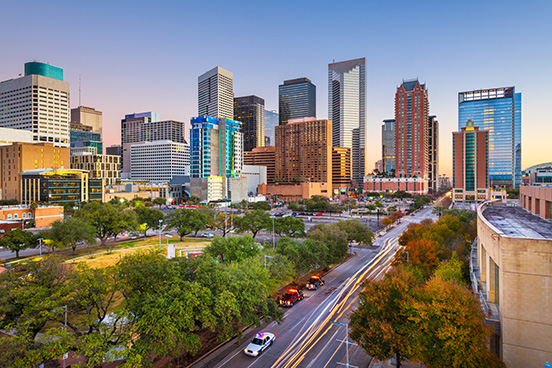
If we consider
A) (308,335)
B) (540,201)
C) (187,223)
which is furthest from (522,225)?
(187,223)

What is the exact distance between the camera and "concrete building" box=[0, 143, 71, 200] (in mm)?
118750

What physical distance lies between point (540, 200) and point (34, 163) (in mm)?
161273

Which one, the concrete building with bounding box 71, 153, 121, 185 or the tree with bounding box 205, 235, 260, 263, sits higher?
the concrete building with bounding box 71, 153, 121, 185

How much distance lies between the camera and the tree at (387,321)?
19984 millimetres

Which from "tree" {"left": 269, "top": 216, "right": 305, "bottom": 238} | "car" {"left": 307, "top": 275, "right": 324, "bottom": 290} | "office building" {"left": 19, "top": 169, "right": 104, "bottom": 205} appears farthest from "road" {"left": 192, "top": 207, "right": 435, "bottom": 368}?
"office building" {"left": 19, "top": 169, "right": 104, "bottom": 205}

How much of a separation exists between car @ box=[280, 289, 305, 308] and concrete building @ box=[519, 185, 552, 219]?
26.6 metres

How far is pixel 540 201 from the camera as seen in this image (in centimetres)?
3206

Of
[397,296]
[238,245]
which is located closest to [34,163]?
[238,245]

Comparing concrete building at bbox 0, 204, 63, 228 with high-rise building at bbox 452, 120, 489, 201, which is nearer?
concrete building at bbox 0, 204, 63, 228

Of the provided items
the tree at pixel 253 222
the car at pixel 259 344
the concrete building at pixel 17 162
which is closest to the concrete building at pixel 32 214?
the concrete building at pixel 17 162

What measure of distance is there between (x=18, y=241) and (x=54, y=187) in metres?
63.1

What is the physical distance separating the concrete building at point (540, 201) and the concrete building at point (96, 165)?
184 meters

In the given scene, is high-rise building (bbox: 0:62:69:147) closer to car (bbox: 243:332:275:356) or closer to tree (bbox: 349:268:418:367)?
car (bbox: 243:332:275:356)

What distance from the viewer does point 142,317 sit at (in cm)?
2069
